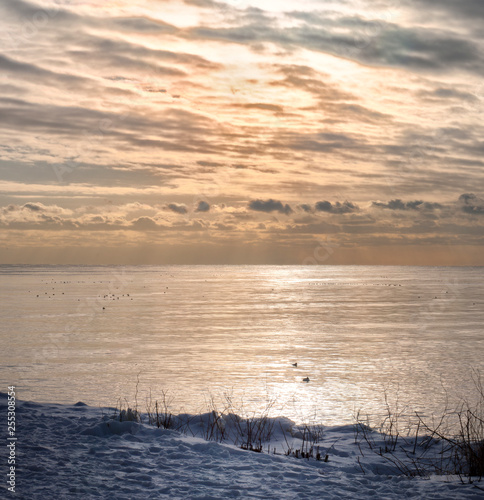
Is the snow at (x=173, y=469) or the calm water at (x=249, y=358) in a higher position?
the snow at (x=173, y=469)

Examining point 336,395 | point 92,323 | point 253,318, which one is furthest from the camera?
point 253,318

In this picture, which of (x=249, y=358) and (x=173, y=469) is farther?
(x=249, y=358)

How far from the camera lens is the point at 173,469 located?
30.7 feet

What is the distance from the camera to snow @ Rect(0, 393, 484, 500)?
8.48 meters

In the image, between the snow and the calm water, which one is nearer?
the snow

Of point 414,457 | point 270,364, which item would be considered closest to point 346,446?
point 414,457

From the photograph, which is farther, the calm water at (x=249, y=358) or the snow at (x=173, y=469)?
the calm water at (x=249, y=358)

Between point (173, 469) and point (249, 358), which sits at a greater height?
point (173, 469)

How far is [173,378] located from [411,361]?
38.4ft

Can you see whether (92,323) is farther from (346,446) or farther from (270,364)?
(346,446)

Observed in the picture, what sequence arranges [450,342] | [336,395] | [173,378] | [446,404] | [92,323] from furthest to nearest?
[92,323] < [450,342] < [173,378] < [336,395] < [446,404]

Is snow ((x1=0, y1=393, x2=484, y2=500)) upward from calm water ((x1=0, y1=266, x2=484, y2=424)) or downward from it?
upward

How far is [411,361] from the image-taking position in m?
26.0

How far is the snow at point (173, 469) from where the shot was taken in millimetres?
8477
